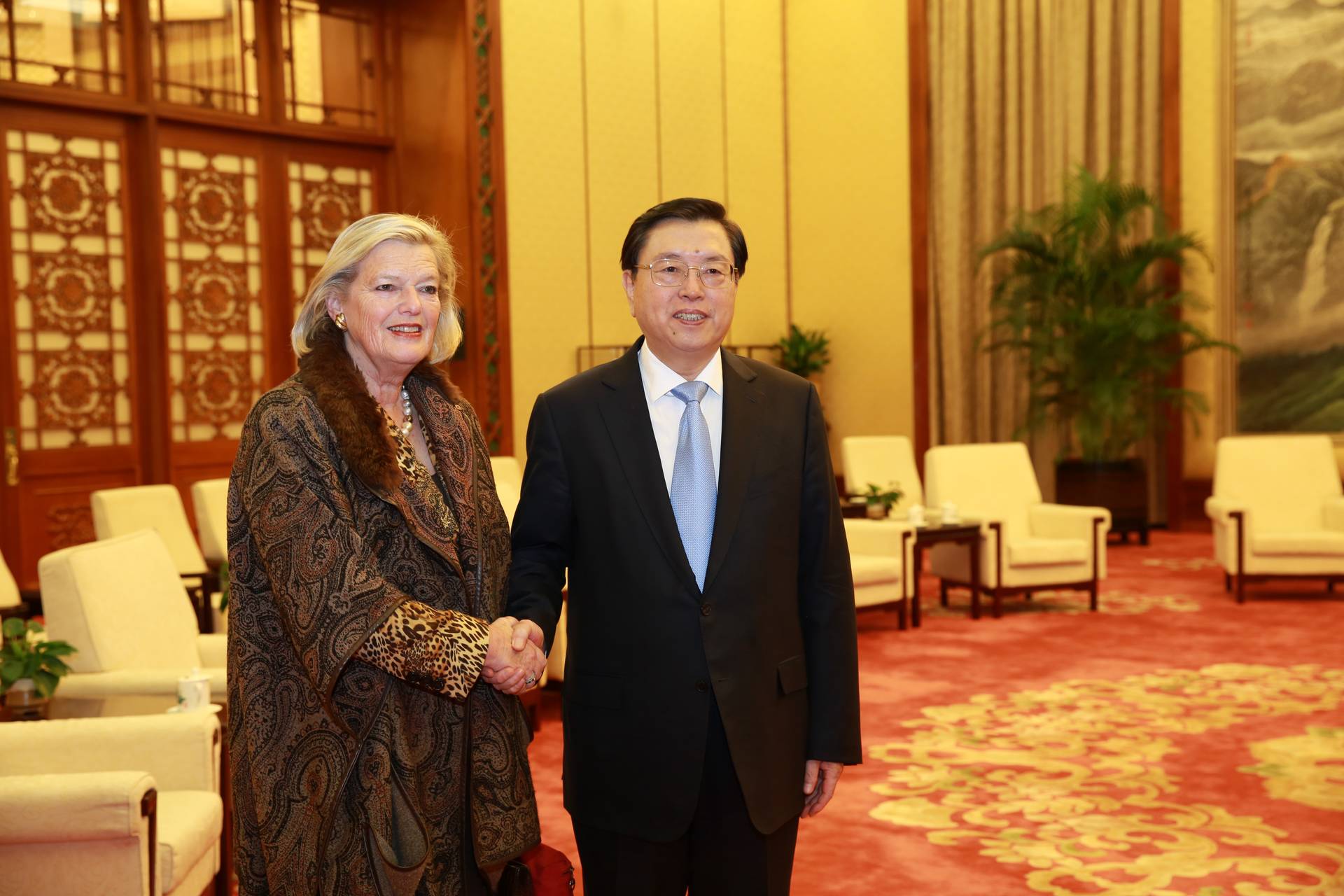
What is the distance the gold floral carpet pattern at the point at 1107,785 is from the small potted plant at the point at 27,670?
8.13ft

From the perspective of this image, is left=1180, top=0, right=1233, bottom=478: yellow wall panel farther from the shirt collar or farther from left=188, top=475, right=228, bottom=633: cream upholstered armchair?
the shirt collar

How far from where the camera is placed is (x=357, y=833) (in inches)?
75.4

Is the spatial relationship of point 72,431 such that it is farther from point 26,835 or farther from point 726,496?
point 726,496

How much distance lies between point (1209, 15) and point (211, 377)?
8.31 metres

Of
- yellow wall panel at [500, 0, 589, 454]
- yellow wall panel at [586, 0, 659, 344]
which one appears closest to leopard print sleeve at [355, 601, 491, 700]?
yellow wall panel at [500, 0, 589, 454]

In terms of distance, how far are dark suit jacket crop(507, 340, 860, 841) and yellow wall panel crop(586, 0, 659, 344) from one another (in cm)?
833

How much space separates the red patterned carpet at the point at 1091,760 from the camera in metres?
3.62

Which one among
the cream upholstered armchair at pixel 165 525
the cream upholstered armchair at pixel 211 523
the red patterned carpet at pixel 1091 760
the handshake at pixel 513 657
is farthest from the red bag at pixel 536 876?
the cream upholstered armchair at pixel 211 523

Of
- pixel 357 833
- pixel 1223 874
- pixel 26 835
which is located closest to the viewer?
pixel 357 833

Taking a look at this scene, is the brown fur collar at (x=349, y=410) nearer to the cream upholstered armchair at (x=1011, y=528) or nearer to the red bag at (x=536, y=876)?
the red bag at (x=536, y=876)

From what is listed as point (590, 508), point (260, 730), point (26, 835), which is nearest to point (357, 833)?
point (260, 730)

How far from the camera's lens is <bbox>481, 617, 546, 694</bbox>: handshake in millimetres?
1949

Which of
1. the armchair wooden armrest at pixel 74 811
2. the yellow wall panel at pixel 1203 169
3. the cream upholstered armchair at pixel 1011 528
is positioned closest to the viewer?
the armchair wooden armrest at pixel 74 811

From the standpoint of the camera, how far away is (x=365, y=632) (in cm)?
185
